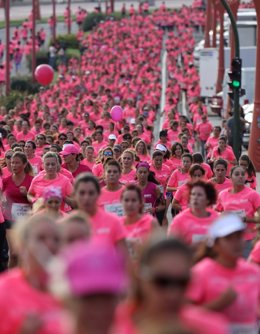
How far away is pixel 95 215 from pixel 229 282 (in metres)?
2.40

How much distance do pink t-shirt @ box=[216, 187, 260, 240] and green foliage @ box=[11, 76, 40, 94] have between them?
41.0 meters

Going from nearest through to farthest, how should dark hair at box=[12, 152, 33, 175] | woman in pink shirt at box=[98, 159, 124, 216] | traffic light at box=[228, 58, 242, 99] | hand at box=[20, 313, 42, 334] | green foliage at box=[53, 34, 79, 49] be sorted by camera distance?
1. hand at box=[20, 313, 42, 334]
2. woman in pink shirt at box=[98, 159, 124, 216]
3. dark hair at box=[12, 152, 33, 175]
4. traffic light at box=[228, 58, 242, 99]
5. green foliage at box=[53, 34, 79, 49]

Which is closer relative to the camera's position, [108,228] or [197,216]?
[108,228]

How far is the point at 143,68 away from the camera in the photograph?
55.0 m

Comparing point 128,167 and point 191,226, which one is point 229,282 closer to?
point 191,226

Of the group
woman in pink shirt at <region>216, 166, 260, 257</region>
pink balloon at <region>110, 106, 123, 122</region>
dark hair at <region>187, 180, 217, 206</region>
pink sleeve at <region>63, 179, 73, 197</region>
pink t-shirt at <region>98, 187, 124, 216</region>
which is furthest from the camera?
pink balloon at <region>110, 106, 123, 122</region>

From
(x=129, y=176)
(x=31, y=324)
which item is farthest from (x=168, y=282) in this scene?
(x=129, y=176)

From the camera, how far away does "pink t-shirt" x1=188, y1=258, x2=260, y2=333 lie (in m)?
7.69

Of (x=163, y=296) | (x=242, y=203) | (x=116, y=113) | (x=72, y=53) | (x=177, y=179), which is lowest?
(x=72, y=53)

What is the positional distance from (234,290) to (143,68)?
47582mm

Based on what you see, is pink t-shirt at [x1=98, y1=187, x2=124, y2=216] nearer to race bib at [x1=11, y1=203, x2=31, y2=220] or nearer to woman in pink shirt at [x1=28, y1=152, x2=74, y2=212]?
woman in pink shirt at [x1=28, y1=152, x2=74, y2=212]

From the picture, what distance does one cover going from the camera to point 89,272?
530 centimetres

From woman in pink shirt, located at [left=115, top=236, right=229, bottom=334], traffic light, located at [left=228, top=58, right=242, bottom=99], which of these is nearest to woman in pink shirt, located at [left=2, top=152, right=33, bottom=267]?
woman in pink shirt, located at [left=115, top=236, right=229, bottom=334]

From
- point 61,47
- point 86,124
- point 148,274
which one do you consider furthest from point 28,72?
point 148,274
